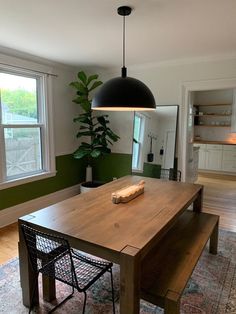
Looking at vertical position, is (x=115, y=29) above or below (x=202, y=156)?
above

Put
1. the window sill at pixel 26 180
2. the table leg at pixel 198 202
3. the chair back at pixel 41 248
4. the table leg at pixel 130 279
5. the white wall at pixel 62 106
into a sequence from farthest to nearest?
the white wall at pixel 62 106, the window sill at pixel 26 180, the table leg at pixel 198 202, the chair back at pixel 41 248, the table leg at pixel 130 279

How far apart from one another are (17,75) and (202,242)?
10.4 feet

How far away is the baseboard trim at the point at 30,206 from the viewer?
3.40 metres

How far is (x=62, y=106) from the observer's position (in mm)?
4273

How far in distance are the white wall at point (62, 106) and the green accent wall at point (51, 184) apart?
0.77 ft

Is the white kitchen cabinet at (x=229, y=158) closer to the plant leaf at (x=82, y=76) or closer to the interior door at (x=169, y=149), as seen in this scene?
the interior door at (x=169, y=149)

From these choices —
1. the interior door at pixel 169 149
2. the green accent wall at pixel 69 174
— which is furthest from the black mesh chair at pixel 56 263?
the interior door at pixel 169 149

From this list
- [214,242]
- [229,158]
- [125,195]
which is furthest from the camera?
[229,158]

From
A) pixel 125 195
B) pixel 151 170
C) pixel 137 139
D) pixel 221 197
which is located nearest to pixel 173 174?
pixel 151 170

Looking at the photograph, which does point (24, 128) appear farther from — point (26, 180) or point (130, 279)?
point (130, 279)

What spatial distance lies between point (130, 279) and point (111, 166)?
3.28 metres

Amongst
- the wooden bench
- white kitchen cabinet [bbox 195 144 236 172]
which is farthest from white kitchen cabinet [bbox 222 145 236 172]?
the wooden bench

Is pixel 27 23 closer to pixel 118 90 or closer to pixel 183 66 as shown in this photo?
pixel 118 90

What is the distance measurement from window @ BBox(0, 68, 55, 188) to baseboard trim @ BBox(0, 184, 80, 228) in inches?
14.8
